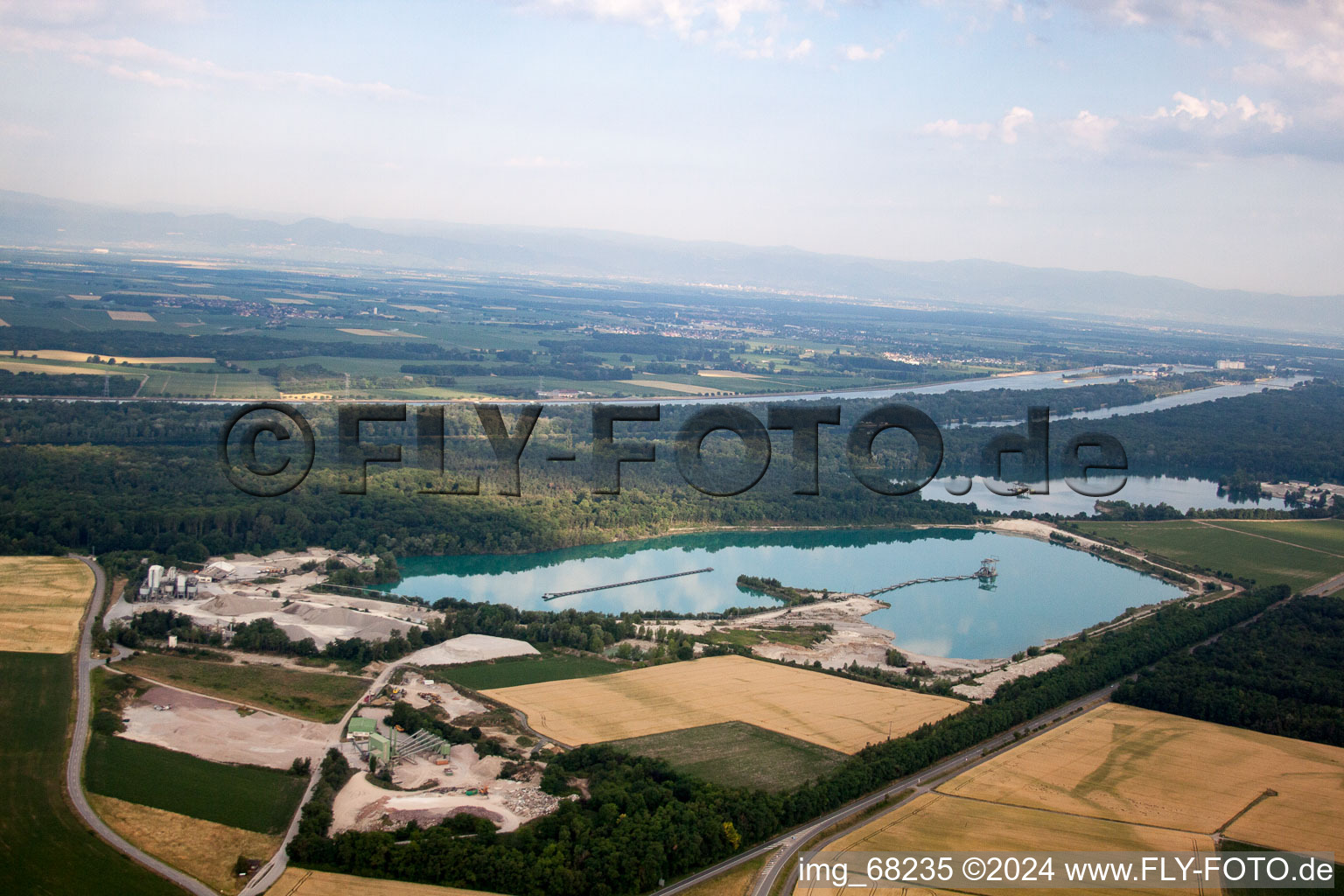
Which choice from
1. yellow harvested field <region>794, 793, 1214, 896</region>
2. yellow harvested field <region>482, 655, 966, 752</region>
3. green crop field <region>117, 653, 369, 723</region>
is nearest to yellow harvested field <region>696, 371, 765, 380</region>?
yellow harvested field <region>482, 655, 966, 752</region>

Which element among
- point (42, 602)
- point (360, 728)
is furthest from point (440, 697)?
point (42, 602)

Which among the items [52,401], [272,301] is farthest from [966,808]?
[272,301]

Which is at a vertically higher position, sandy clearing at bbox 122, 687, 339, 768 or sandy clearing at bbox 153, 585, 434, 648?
sandy clearing at bbox 153, 585, 434, 648

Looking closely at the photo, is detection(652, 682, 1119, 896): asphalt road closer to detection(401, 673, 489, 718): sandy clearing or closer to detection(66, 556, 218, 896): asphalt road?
detection(66, 556, 218, 896): asphalt road

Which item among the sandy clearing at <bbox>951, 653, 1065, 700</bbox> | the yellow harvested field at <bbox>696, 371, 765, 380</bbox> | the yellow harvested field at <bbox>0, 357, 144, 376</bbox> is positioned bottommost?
the sandy clearing at <bbox>951, 653, 1065, 700</bbox>

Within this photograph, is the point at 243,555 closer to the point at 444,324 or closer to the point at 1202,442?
the point at 1202,442

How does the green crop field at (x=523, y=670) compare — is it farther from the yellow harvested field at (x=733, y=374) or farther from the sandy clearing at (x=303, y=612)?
the yellow harvested field at (x=733, y=374)

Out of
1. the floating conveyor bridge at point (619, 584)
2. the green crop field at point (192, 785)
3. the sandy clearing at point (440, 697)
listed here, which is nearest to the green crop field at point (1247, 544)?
the floating conveyor bridge at point (619, 584)
